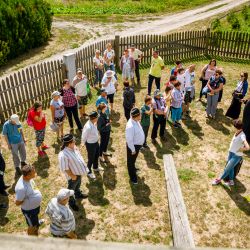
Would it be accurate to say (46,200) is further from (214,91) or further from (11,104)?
(214,91)

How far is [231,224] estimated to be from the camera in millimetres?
6586

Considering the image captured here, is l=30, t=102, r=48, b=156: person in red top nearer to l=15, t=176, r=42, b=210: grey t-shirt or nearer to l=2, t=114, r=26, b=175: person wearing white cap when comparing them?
l=2, t=114, r=26, b=175: person wearing white cap

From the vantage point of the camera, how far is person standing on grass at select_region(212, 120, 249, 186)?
6922 millimetres

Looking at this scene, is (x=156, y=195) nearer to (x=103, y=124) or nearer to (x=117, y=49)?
(x=103, y=124)

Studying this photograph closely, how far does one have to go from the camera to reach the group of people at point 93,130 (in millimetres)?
5520

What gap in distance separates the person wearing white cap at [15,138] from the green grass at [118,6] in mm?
25333

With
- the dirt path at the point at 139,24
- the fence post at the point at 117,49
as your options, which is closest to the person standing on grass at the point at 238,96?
the fence post at the point at 117,49

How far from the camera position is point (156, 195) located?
745 cm

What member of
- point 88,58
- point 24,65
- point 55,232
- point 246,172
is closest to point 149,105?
point 246,172

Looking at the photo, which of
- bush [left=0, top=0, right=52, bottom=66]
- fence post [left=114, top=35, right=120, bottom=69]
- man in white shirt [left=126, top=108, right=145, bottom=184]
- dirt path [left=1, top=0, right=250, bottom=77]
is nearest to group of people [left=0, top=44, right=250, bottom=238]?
man in white shirt [left=126, top=108, right=145, bottom=184]

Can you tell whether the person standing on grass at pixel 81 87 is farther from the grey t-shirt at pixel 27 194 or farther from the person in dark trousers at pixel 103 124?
the grey t-shirt at pixel 27 194

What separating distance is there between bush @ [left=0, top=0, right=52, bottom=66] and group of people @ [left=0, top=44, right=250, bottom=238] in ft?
24.7

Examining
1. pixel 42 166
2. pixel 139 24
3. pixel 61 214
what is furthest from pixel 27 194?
pixel 139 24

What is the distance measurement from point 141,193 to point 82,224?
1689 millimetres
